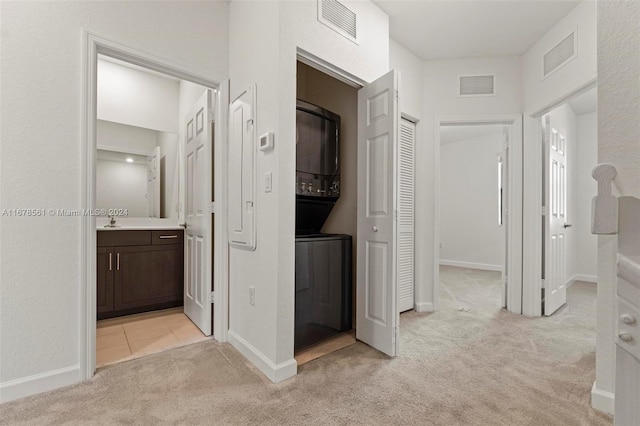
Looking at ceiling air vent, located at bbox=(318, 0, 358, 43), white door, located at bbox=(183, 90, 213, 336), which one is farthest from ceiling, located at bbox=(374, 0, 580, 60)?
white door, located at bbox=(183, 90, 213, 336)

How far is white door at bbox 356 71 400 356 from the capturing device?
7.02ft

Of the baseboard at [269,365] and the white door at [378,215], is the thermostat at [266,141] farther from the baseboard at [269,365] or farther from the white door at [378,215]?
the baseboard at [269,365]

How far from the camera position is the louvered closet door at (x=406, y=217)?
321 cm

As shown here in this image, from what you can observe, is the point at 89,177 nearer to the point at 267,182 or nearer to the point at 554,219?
the point at 267,182

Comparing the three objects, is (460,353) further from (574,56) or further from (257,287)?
(574,56)

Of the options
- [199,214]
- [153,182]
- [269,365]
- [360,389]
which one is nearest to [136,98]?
[153,182]

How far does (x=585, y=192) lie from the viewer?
4941 mm

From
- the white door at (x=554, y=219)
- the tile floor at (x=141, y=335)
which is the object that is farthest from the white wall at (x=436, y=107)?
the tile floor at (x=141, y=335)

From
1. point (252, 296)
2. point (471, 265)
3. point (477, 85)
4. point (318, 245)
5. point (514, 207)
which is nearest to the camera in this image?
point (252, 296)

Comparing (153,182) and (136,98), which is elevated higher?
(136,98)

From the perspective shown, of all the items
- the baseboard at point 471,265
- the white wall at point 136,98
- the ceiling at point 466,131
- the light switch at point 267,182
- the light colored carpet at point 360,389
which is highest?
the ceiling at point 466,131

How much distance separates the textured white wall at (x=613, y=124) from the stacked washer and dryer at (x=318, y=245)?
1.55 meters

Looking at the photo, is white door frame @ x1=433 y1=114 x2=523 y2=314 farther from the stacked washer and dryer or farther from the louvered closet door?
the stacked washer and dryer

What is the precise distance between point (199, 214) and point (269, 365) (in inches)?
55.5
